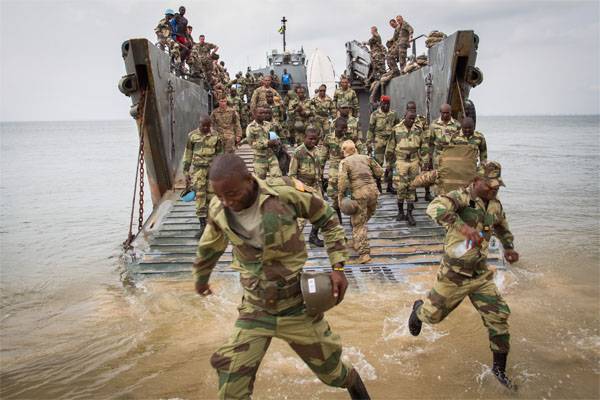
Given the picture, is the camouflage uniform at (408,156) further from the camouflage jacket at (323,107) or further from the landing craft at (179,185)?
the camouflage jacket at (323,107)

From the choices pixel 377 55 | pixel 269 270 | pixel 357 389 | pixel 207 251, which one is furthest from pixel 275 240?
pixel 377 55

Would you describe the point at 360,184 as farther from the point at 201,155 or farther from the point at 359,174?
the point at 201,155

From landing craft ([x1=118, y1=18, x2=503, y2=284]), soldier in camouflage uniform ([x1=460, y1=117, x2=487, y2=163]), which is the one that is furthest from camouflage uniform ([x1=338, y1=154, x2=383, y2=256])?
soldier in camouflage uniform ([x1=460, y1=117, x2=487, y2=163])

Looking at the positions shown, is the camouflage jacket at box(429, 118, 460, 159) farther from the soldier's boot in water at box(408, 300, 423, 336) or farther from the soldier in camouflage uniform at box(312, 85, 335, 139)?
the soldier in camouflage uniform at box(312, 85, 335, 139)

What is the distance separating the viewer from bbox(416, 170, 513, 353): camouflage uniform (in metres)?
3.48

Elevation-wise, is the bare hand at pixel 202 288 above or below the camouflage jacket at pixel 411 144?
below

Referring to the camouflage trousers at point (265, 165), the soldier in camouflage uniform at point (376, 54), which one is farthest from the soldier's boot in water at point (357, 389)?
the soldier in camouflage uniform at point (376, 54)

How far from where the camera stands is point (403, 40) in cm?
1141

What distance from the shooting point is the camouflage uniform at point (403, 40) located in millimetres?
11305

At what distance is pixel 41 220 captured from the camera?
43.8 feet

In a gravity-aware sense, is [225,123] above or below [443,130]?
above

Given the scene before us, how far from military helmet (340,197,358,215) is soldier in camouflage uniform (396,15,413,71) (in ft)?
21.8

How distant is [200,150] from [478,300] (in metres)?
4.65

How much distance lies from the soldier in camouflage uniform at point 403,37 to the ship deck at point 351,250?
5.17 m
